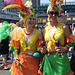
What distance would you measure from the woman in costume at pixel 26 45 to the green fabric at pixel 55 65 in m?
0.18

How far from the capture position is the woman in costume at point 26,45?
11.1ft

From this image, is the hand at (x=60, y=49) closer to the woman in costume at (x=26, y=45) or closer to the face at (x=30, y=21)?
the woman in costume at (x=26, y=45)

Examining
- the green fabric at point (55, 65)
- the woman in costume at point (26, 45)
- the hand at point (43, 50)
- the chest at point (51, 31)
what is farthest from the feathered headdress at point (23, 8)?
the green fabric at point (55, 65)

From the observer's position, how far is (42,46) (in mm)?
3221

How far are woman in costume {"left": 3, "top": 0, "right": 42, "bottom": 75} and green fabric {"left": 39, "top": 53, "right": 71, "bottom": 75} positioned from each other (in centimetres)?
18

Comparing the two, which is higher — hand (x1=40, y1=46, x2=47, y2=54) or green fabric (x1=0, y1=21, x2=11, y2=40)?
green fabric (x1=0, y1=21, x2=11, y2=40)

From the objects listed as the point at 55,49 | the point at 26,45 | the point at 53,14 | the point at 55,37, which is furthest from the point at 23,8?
the point at 55,49

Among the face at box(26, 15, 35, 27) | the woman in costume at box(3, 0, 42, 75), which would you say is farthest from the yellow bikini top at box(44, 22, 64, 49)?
the face at box(26, 15, 35, 27)

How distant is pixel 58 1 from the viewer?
3408mm

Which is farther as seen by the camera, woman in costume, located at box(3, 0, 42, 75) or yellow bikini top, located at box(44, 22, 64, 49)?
woman in costume, located at box(3, 0, 42, 75)

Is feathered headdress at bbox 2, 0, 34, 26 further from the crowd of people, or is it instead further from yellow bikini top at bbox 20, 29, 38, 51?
yellow bikini top at bbox 20, 29, 38, 51

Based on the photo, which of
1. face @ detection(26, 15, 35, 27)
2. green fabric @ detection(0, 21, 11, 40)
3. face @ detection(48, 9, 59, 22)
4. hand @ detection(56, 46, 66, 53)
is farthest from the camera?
green fabric @ detection(0, 21, 11, 40)

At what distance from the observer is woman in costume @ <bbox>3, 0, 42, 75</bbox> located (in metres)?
3.37

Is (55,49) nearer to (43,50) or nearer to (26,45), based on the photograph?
(43,50)
